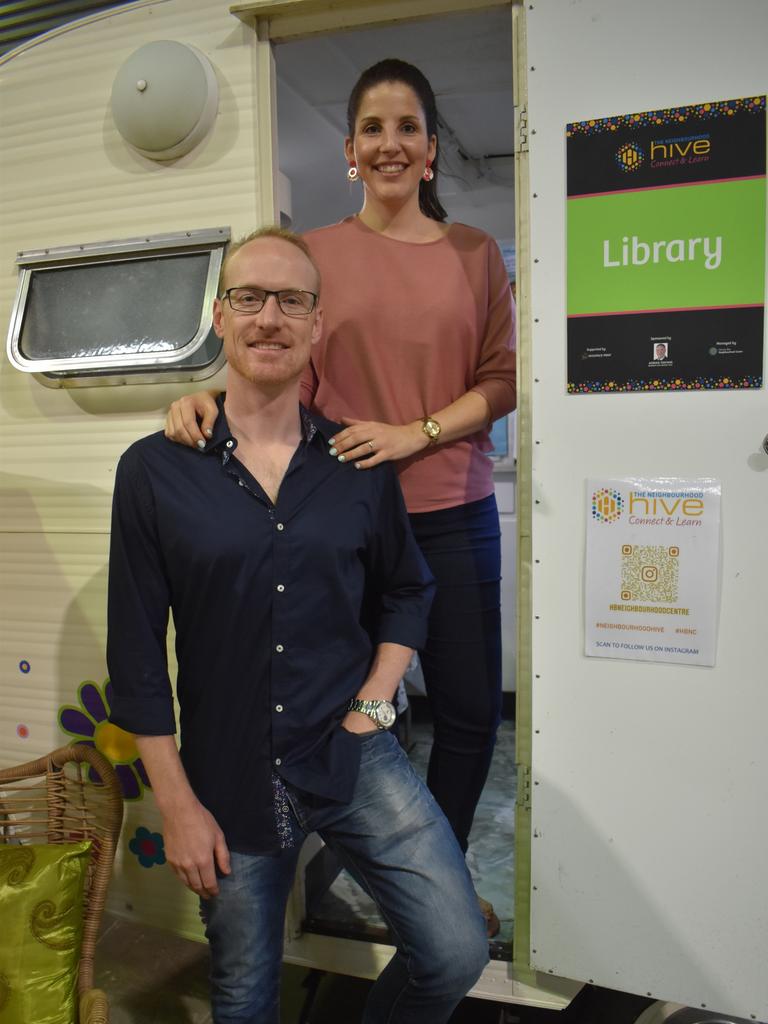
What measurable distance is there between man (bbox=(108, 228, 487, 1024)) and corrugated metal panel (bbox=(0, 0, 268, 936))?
69 cm

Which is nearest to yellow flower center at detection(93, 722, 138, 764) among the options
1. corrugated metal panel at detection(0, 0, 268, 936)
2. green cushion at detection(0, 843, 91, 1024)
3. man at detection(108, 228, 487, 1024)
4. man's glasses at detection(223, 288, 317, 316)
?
corrugated metal panel at detection(0, 0, 268, 936)

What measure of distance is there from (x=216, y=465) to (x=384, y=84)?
109 centimetres

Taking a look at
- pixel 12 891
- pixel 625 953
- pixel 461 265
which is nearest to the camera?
pixel 12 891

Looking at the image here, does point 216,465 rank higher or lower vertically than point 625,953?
higher

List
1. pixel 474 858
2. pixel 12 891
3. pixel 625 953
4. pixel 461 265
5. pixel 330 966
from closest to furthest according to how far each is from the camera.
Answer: pixel 12 891 < pixel 625 953 < pixel 461 265 < pixel 330 966 < pixel 474 858

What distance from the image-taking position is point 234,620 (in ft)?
5.33

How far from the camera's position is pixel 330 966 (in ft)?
7.59

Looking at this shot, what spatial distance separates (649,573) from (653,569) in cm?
1

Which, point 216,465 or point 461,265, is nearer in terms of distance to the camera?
point 216,465

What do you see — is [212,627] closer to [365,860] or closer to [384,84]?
[365,860]

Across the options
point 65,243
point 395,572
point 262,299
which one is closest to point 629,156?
point 262,299

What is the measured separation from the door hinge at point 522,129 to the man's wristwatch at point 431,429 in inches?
27.6

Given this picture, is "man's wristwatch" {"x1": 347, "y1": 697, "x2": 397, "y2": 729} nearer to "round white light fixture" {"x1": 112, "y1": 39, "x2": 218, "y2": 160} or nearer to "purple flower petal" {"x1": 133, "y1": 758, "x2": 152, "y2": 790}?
"purple flower petal" {"x1": 133, "y1": 758, "x2": 152, "y2": 790}

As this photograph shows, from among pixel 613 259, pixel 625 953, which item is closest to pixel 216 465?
pixel 613 259
